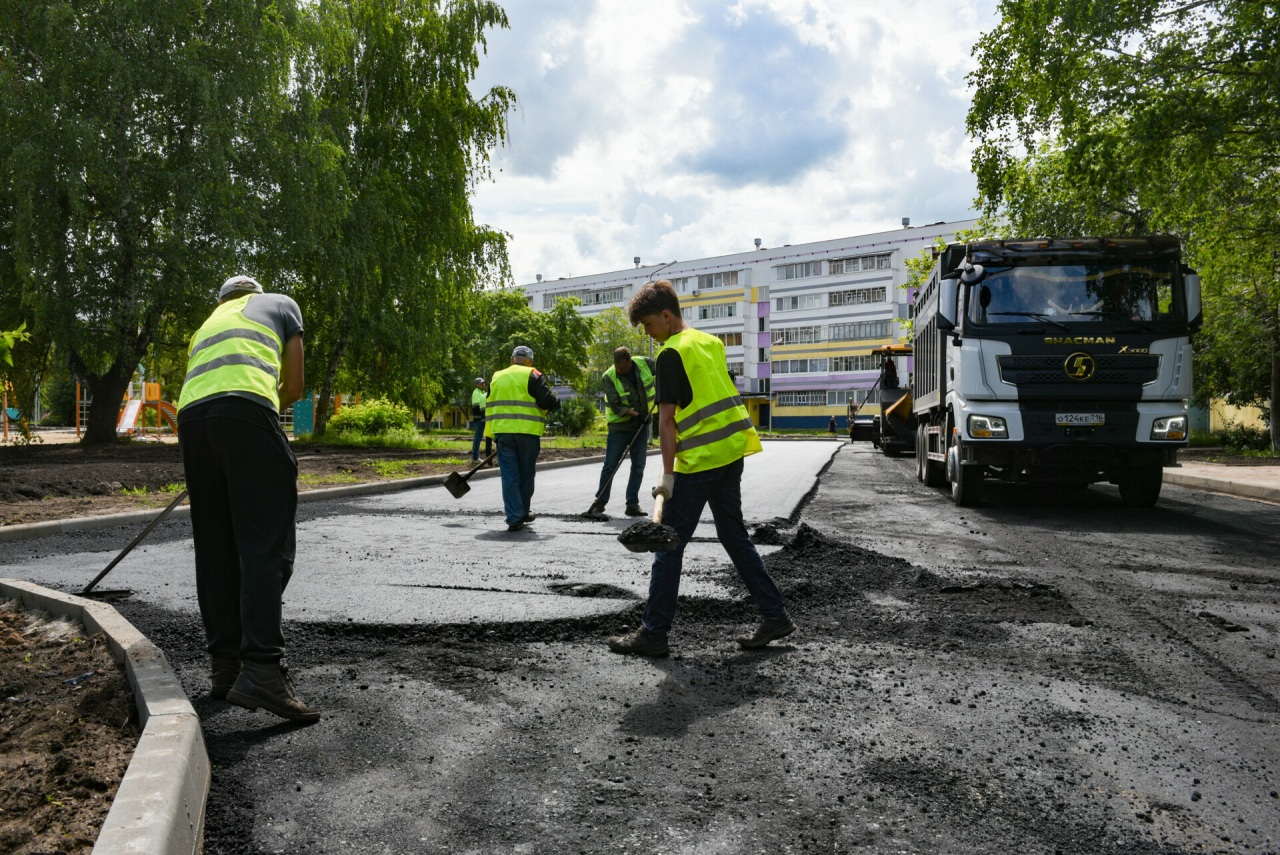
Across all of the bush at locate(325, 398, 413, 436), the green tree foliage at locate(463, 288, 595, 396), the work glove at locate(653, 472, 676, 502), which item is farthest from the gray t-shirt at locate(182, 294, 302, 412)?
the green tree foliage at locate(463, 288, 595, 396)

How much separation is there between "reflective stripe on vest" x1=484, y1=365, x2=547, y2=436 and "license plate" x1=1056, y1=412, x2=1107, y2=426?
5.79 metres

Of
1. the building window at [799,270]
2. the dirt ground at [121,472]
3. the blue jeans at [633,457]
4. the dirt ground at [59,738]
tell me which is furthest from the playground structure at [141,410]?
the building window at [799,270]

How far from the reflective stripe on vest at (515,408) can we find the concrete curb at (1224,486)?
10126 millimetres

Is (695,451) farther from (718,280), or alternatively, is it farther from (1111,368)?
(718,280)

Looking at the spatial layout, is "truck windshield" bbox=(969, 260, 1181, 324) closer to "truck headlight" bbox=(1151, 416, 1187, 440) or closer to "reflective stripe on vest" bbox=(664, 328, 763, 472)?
"truck headlight" bbox=(1151, 416, 1187, 440)

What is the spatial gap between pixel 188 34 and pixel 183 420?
17870 mm

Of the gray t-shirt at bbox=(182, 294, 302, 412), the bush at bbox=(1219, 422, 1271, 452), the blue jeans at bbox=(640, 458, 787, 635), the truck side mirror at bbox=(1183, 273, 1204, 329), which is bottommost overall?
the bush at bbox=(1219, 422, 1271, 452)

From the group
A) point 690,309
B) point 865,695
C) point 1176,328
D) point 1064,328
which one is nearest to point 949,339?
point 1064,328

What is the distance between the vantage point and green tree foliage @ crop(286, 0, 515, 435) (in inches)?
883

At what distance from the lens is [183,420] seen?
12.0ft

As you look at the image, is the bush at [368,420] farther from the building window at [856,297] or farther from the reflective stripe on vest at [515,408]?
the building window at [856,297]

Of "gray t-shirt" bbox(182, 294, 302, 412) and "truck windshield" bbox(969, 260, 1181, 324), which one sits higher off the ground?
"truck windshield" bbox(969, 260, 1181, 324)

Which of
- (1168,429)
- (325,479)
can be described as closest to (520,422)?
(325,479)

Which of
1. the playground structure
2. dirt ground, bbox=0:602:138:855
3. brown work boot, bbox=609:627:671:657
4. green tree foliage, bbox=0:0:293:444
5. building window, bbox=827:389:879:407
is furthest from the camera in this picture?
building window, bbox=827:389:879:407
